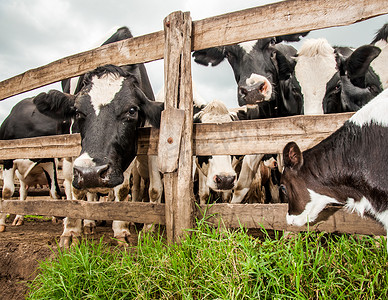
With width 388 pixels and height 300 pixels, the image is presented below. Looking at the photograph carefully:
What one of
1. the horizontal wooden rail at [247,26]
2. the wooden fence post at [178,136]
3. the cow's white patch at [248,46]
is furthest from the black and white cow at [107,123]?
the cow's white patch at [248,46]

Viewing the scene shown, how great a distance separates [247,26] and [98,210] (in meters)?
2.11

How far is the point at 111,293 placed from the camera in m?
2.13

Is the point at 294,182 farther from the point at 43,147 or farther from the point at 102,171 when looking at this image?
the point at 43,147

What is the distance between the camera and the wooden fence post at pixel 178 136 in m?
2.49

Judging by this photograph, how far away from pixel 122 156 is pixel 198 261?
1.29m

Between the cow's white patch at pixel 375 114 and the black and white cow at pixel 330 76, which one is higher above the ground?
the black and white cow at pixel 330 76

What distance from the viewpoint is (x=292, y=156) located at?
7.90ft

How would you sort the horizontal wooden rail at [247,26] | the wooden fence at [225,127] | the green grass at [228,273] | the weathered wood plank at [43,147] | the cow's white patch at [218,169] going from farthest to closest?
the cow's white patch at [218,169], the weathered wood plank at [43,147], the wooden fence at [225,127], the horizontal wooden rail at [247,26], the green grass at [228,273]

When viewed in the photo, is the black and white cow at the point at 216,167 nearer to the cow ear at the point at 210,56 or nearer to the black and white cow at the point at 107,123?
the cow ear at the point at 210,56

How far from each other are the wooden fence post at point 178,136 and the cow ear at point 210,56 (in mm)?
2171

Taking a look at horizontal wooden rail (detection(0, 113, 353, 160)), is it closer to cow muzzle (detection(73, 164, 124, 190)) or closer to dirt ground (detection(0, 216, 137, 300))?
cow muzzle (detection(73, 164, 124, 190))

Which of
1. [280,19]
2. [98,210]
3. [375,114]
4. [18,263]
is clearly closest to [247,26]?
[280,19]

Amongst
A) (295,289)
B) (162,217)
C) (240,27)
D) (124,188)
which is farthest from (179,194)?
(124,188)

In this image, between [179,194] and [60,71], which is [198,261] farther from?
[60,71]
